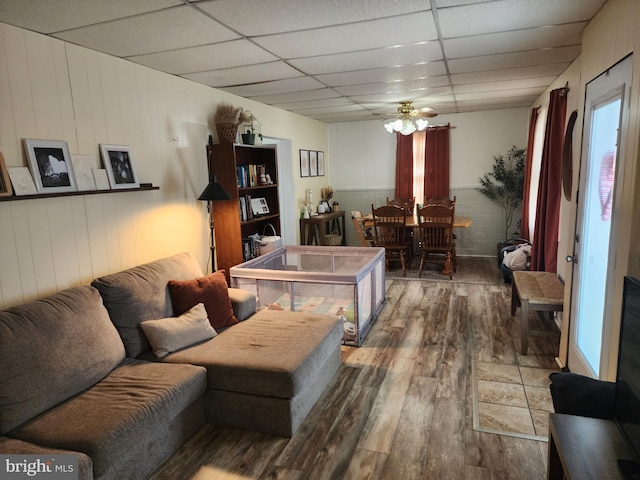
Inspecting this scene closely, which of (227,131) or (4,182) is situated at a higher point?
(227,131)

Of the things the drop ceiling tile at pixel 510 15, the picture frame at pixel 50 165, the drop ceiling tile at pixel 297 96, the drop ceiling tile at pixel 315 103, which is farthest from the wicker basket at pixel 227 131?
the drop ceiling tile at pixel 510 15

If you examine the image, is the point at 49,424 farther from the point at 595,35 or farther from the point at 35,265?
the point at 595,35

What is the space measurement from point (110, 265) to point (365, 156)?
517cm

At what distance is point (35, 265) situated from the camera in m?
2.40

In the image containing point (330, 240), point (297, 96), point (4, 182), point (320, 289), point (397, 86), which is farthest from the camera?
point (330, 240)

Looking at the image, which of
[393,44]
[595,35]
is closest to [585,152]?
[595,35]

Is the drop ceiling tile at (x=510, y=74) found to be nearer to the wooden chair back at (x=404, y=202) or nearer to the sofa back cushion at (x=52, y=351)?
the wooden chair back at (x=404, y=202)

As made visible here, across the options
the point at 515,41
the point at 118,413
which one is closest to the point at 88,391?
the point at 118,413

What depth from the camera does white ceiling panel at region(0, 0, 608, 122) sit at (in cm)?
216

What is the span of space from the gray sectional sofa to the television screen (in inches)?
58.6

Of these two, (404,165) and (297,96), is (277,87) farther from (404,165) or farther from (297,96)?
(404,165)

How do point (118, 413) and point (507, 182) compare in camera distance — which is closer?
point (118, 413)

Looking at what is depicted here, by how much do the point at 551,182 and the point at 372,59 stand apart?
2167 millimetres

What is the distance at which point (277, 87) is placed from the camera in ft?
13.4
